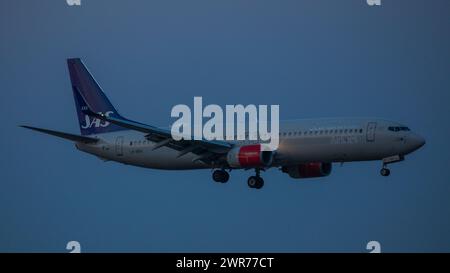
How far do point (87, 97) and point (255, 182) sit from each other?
1744 centimetres

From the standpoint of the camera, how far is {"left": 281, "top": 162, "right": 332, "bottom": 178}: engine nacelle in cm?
10300

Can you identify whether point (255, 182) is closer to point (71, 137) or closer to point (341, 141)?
point (341, 141)

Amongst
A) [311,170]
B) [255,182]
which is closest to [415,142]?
[311,170]

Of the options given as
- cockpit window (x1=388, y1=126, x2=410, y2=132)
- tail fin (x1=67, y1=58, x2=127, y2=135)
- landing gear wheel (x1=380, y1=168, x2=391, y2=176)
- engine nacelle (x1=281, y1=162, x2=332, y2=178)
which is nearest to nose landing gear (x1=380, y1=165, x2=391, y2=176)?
landing gear wheel (x1=380, y1=168, x2=391, y2=176)

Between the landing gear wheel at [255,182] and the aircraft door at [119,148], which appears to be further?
the aircraft door at [119,148]

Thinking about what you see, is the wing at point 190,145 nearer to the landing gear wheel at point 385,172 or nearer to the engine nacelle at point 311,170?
the engine nacelle at point 311,170

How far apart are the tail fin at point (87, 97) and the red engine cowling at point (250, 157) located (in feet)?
48.5

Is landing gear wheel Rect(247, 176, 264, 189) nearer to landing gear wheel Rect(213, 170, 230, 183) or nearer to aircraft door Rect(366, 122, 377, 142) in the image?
landing gear wheel Rect(213, 170, 230, 183)

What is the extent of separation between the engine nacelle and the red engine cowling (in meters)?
5.59

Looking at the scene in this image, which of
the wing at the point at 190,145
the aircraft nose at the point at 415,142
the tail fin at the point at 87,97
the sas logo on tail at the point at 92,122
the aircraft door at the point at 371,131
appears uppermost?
the tail fin at the point at 87,97

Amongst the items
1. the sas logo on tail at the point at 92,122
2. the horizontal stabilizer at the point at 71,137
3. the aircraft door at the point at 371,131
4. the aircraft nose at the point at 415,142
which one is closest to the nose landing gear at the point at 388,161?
the aircraft nose at the point at 415,142

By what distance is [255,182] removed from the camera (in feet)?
335

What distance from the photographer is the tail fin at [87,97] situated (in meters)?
110

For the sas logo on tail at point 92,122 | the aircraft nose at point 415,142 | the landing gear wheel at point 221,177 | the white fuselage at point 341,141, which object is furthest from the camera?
the sas logo on tail at point 92,122
